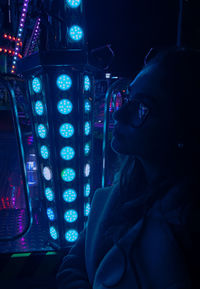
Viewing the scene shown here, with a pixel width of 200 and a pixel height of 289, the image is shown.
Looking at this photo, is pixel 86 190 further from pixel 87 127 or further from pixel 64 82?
pixel 64 82

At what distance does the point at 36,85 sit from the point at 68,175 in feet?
2.26

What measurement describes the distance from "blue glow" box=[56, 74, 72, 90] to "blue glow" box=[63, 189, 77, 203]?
2.53ft

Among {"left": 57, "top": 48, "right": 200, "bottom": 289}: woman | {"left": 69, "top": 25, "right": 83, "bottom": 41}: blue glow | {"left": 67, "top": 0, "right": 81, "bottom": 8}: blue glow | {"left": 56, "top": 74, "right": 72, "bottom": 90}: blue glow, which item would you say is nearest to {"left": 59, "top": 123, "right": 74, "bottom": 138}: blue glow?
{"left": 56, "top": 74, "right": 72, "bottom": 90}: blue glow

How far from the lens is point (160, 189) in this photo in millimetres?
572

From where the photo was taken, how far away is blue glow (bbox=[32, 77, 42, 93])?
1.64 meters

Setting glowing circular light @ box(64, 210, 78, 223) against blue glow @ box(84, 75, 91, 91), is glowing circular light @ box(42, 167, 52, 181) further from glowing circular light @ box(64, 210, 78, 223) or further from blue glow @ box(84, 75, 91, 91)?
blue glow @ box(84, 75, 91, 91)

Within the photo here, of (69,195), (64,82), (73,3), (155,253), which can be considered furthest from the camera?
(69,195)

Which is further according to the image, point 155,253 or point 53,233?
point 53,233

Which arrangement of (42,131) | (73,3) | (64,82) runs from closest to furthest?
(73,3) < (64,82) < (42,131)

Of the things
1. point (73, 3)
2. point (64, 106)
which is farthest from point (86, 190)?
point (73, 3)

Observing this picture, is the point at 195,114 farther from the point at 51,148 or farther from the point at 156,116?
the point at 51,148

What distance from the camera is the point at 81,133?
1754 mm

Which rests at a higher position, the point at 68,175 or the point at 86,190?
the point at 68,175

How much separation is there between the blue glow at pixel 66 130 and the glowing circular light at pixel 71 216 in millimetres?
620
